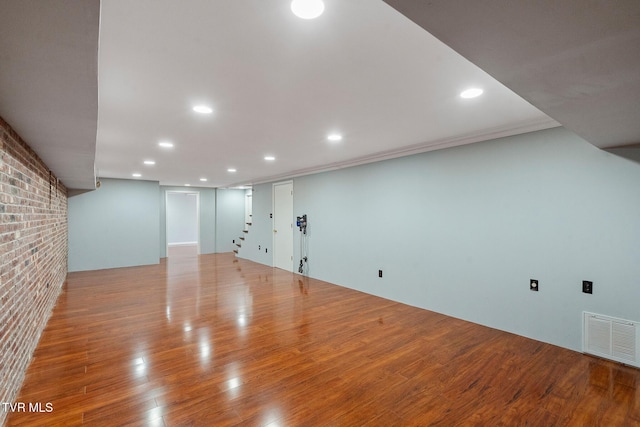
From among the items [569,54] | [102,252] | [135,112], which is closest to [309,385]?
[569,54]

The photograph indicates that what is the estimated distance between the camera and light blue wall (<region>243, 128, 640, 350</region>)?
2.75 m

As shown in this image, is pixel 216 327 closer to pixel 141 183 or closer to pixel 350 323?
pixel 350 323

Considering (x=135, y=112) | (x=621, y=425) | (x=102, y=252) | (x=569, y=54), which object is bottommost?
(x=621, y=425)

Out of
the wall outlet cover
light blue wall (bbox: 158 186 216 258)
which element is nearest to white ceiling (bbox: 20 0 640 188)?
the wall outlet cover

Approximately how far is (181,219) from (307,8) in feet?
43.1

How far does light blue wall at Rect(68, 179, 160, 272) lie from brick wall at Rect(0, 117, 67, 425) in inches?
181

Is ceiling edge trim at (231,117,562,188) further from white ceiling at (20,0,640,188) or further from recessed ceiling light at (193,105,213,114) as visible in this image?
recessed ceiling light at (193,105,213,114)

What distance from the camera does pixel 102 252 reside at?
7359mm

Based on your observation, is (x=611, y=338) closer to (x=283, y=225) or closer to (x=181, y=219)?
(x=283, y=225)

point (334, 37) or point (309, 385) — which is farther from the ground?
point (334, 37)

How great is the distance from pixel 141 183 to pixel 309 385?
7.56 m

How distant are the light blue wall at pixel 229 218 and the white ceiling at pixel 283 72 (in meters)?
6.90

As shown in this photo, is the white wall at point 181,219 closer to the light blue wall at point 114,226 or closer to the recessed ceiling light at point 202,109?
the light blue wall at point 114,226

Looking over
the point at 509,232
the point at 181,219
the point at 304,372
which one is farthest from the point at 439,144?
the point at 181,219
